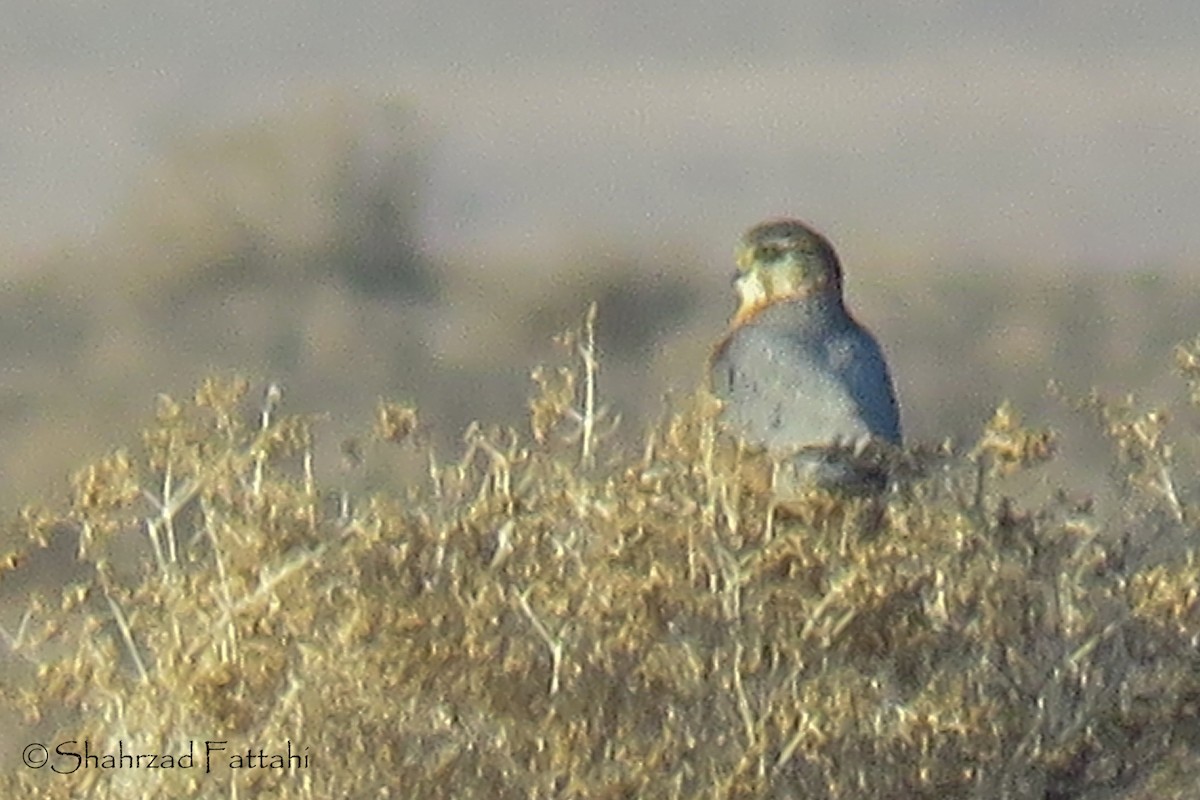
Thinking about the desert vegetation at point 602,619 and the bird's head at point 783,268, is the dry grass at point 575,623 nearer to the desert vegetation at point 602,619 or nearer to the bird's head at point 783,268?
the desert vegetation at point 602,619

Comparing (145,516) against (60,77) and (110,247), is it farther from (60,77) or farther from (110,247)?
(60,77)

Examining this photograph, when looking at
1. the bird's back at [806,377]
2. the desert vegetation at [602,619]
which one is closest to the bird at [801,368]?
the bird's back at [806,377]

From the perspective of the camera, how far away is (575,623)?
20.2 ft

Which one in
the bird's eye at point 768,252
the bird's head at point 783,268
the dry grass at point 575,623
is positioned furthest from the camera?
the bird's eye at point 768,252

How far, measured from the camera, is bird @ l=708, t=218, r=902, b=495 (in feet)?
23.3

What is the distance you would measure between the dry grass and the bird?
36 cm

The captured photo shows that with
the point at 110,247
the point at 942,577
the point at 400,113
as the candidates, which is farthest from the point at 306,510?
the point at 400,113

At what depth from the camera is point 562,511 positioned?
6.33 meters

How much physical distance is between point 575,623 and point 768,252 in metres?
3.76

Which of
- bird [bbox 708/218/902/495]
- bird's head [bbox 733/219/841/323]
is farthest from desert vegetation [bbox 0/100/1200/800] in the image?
bird's head [bbox 733/219/841/323]

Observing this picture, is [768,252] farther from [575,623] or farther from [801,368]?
[575,623]

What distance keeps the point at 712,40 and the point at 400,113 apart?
13.8 meters

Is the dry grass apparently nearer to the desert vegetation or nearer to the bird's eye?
the desert vegetation

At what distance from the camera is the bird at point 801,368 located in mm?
7090
